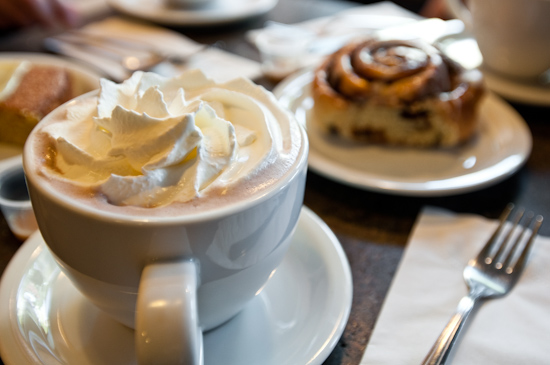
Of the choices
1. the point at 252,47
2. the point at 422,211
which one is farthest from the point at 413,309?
the point at 252,47

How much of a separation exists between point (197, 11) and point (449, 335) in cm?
122

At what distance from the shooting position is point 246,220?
43 cm

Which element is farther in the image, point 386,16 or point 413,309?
point 386,16

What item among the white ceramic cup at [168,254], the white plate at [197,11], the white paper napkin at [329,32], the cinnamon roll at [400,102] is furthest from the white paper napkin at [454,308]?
the white plate at [197,11]

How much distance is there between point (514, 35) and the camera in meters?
1.08

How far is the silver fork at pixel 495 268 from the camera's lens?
56 centimetres

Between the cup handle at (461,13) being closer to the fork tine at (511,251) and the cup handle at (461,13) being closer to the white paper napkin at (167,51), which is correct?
the white paper napkin at (167,51)

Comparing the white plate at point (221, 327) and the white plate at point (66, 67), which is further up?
the white plate at point (221, 327)

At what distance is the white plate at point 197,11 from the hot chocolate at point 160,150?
928mm

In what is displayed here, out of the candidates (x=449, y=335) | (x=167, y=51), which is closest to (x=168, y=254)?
(x=449, y=335)

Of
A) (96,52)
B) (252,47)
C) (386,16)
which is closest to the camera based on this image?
(96,52)

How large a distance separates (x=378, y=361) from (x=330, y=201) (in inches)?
13.0

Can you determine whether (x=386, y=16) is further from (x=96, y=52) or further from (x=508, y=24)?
(x=96, y=52)

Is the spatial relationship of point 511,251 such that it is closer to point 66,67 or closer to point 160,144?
point 160,144
